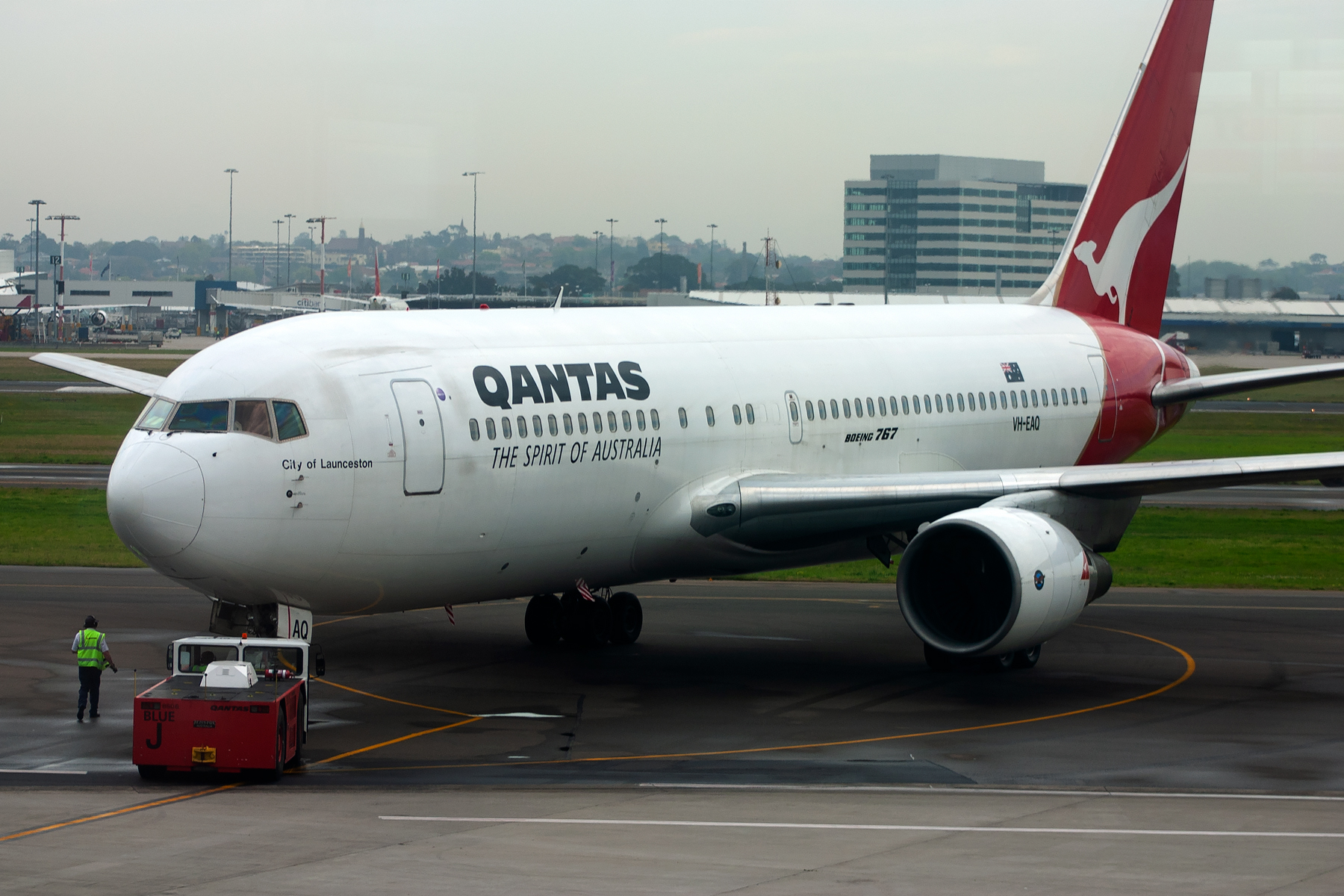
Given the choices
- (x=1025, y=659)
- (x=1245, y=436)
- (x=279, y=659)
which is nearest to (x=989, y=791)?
(x=1025, y=659)

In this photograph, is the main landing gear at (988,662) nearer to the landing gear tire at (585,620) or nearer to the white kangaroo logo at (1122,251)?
the landing gear tire at (585,620)

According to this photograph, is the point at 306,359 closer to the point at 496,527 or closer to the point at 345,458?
the point at 345,458

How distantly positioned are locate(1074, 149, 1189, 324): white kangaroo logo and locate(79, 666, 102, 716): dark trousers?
2259 cm

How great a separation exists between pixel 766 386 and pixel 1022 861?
12688 millimetres

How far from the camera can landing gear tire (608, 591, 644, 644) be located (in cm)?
2969

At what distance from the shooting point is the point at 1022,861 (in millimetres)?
16016

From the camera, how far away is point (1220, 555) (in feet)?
136

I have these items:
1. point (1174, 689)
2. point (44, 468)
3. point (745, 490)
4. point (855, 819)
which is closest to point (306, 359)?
point (745, 490)

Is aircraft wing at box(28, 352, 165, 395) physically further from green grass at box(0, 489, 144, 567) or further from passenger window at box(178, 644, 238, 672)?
passenger window at box(178, 644, 238, 672)

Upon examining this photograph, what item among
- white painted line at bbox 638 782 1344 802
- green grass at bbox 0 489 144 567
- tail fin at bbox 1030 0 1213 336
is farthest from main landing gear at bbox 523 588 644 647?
tail fin at bbox 1030 0 1213 336

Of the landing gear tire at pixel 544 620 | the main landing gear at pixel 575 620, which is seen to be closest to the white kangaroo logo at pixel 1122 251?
the main landing gear at pixel 575 620

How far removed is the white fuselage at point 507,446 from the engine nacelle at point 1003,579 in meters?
2.70

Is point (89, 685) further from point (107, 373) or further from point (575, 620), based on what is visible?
point (107, 373)

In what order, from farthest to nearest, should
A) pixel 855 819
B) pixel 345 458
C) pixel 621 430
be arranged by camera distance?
pixel 621 430, pixel 345 458, pixel 855 819
